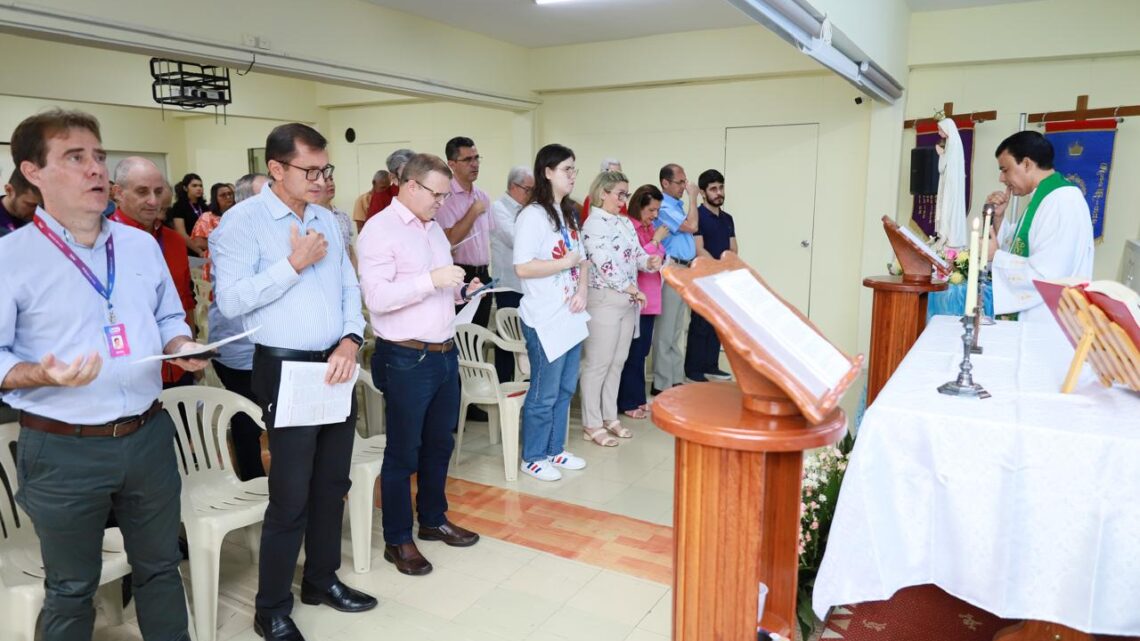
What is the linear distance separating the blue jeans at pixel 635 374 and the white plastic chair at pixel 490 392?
2.81ft

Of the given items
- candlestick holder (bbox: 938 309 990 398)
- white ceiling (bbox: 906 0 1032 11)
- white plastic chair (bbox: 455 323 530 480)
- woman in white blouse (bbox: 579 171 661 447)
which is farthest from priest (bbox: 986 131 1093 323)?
white plastic chair (bbox: 455 323 530 480)

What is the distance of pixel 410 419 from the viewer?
2.62m

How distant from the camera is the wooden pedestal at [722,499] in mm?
1272

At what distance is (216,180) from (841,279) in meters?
7.84

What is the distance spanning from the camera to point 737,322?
1.29 m

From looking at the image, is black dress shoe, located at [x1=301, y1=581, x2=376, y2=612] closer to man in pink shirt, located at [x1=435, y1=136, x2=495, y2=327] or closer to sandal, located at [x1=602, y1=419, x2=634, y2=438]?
→ sandal, located at [x1=602, y1=419, x2=634, y2=438]

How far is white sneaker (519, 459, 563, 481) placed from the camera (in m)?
3.61

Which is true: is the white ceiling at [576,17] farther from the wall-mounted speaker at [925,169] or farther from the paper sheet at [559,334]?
the paper sheet at [559,334]

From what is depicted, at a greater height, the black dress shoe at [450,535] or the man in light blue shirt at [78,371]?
the man in light blue shirt at [78,371]

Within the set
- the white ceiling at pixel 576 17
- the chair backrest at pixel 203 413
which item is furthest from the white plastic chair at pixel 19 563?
the white ceiling at pixel 576 17

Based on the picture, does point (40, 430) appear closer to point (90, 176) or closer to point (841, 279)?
point (90, 176)

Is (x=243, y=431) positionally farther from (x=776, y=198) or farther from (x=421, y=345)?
(x=776, y=198)

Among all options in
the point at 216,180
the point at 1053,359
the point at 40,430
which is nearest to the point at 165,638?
the point at 40,430

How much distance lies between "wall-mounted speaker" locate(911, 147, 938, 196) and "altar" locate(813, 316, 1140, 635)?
142 inches
